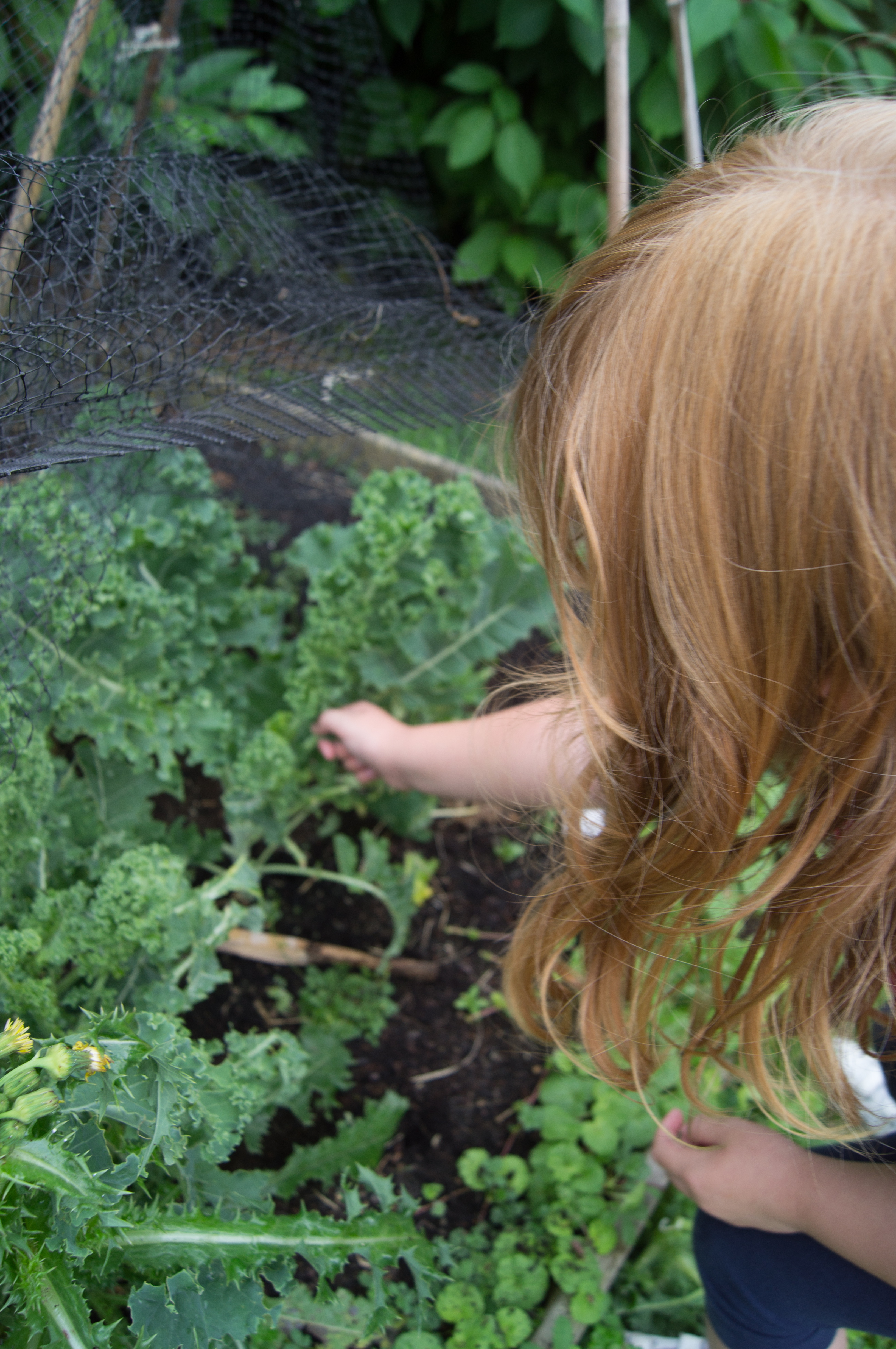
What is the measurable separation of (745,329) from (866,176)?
0.18 metres

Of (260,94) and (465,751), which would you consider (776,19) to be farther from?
(465,751)

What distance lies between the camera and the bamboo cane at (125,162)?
1.21m

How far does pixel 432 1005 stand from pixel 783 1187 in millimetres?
768

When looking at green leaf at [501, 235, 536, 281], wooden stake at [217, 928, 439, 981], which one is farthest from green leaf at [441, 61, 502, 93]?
wooden stake at [217, 928, 439, 981]

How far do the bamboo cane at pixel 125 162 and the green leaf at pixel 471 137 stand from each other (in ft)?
3.35

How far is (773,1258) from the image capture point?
1.21 metres

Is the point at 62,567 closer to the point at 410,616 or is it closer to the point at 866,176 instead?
the point at 410,616

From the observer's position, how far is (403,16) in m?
2.53

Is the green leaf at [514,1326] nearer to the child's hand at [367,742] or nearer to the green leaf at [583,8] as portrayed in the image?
the child's hand at [367,742]

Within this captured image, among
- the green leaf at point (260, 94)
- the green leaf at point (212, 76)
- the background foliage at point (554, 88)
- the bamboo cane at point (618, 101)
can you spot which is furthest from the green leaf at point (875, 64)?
the green leaf at point (212, 76)

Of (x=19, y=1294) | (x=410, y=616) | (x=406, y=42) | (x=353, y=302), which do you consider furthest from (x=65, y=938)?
(x=406, y=42)

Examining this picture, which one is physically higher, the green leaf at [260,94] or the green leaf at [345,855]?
the green leaf at [260,94]

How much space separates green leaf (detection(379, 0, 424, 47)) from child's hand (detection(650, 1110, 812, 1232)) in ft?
9.10

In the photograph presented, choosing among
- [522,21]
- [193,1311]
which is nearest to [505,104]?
[522,21]
